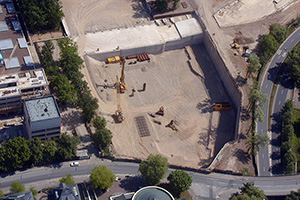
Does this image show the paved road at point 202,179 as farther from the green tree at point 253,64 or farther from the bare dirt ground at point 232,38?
the green tree at point 253,64

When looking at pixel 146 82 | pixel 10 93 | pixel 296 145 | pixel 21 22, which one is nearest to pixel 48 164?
pixel 10 93

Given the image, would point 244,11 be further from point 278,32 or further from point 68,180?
point 68,180

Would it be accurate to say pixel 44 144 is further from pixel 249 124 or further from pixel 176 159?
pixel 249 124

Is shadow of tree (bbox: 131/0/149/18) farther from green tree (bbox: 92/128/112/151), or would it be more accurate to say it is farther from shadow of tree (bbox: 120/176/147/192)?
shadow of tree (bbox: 120/176/147/192)

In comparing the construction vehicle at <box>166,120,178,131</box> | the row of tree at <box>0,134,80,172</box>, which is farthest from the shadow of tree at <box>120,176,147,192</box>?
the construction vehicle at <box>166,120,178,131</box>

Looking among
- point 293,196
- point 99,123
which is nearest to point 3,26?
point 99,123

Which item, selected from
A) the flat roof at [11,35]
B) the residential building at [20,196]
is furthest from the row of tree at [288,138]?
the flat roof at [11,35]
